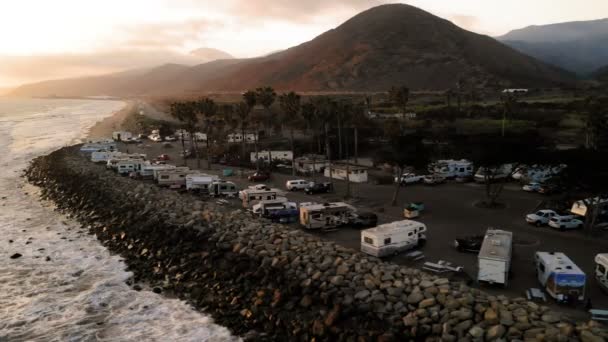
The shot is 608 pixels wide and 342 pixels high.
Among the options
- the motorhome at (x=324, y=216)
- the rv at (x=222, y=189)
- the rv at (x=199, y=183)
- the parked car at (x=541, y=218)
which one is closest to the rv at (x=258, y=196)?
the motorhome at (x=324, y=216)

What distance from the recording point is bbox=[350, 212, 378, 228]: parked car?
99.1ft

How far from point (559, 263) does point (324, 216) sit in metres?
13.6

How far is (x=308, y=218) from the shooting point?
29.8 metres

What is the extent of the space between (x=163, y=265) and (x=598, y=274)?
21096 mm

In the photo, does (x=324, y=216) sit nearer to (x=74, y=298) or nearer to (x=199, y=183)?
(x=74, y=298)

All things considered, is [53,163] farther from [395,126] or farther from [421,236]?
[421,236]

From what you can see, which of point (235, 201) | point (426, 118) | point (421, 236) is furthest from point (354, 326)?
point (426, 118)

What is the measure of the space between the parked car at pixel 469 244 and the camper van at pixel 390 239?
7.09ft

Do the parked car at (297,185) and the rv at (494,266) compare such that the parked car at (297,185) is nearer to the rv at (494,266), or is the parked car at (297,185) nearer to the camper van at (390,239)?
the camper van at (390,239)

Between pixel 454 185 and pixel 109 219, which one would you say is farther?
pixel 454 185

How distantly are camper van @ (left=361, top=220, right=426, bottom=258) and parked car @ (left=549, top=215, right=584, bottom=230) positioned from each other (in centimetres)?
943

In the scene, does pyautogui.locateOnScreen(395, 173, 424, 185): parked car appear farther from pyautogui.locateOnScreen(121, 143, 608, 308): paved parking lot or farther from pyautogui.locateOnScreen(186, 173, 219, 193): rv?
pyautogui.locateOnScreen(186, 173, 219, 193): rv

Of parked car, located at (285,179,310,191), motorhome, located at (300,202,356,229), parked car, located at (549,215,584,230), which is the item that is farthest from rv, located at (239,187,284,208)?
parked car, located at (549,215,584,230)

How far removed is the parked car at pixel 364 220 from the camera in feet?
99.1
